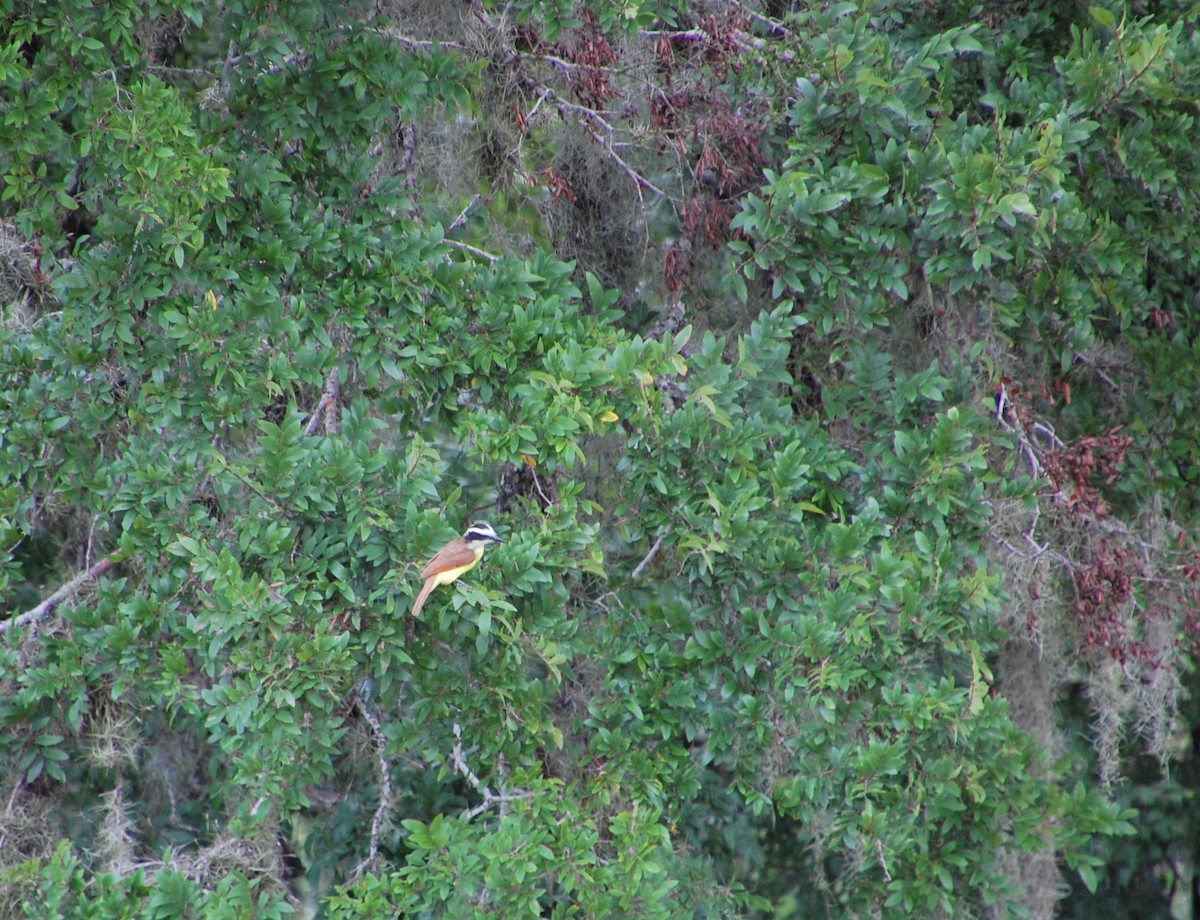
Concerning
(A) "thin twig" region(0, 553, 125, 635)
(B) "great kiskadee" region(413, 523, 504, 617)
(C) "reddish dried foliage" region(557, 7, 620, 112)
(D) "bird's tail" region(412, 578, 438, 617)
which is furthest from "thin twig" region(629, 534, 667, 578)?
(A) "thin twig" region(0, 553, 125, 635)

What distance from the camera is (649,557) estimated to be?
4289 millimetres

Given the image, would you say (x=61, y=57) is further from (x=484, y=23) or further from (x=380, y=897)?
(x=380, y=897)

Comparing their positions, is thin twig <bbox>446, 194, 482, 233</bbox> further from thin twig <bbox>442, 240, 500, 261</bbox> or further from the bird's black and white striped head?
the bird's black and white striped head

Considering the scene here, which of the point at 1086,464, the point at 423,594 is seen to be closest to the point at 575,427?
the point at 423,594

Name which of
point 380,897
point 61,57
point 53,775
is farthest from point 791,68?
point 53,775

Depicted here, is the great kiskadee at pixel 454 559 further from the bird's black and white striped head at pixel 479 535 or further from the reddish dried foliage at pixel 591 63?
the reddish dried foliage at pixel 591 63

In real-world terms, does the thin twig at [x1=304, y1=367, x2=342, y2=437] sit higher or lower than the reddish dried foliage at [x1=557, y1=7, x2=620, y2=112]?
lower

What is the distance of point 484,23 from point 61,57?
5.03 feet

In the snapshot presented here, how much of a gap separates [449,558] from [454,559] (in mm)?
17

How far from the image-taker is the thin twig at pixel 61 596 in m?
4.17

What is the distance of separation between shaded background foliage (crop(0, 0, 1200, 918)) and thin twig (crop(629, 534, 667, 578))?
0.05m

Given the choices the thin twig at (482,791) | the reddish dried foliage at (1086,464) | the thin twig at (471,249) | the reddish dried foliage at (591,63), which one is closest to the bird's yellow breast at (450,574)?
the thin twig at (482,791)

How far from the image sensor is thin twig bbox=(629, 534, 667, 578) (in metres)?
4.18

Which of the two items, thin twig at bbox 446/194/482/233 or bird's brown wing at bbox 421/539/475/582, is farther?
thin twig at bbox 446/194/482/233
